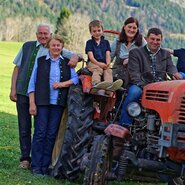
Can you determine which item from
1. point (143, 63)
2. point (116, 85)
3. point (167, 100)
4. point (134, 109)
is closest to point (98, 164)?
point (134, 109)

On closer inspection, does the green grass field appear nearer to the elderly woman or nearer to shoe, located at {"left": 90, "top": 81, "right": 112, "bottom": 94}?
the elderly woman

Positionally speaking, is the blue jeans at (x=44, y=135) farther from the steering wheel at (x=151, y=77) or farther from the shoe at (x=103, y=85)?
the steering wheel at (x=151, y=77)

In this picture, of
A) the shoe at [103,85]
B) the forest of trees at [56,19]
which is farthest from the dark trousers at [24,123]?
the forest of trees at [56,19]

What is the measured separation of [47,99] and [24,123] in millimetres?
652

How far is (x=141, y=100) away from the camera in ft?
21.7

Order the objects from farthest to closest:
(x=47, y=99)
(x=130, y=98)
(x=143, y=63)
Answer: (x=47, y=99), (x=143, y=63), (x=130, y=98)

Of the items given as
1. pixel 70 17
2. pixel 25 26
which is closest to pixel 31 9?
pixel 25 26

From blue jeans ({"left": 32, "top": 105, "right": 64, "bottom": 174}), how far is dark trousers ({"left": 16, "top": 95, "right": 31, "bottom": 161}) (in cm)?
37

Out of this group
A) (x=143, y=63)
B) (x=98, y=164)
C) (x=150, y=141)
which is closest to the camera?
(x=98, y=164)

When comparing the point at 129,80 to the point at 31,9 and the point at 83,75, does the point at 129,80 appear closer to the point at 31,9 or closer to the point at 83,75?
the point at 83,75

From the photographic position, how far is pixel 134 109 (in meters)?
6.52

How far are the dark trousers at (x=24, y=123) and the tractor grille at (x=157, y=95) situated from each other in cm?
218

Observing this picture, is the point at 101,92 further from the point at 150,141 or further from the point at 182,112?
the point at 182,112

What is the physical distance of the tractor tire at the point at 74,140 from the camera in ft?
23.7
